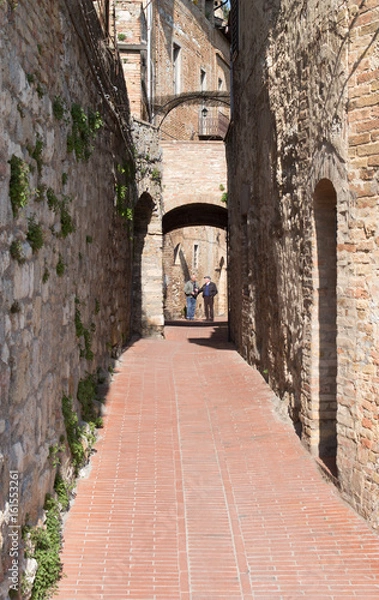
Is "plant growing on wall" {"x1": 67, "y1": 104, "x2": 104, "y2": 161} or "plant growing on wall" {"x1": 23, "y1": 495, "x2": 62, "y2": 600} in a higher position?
"plant growing on wall" {"x1": 67, "y1": 104, "x2": 104, "y2": 161}

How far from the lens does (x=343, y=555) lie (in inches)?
197

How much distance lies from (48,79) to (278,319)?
4729 millimetres

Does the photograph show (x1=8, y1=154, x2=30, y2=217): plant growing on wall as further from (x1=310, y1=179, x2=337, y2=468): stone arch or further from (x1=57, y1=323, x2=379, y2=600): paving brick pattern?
(x1=310, y1=179, x2=337, y2=468): stone arch

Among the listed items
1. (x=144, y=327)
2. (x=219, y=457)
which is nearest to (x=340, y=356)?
(x=219, y=457)

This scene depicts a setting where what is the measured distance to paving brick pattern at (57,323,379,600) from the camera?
4.58 m

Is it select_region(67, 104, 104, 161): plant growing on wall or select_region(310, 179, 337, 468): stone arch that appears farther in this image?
select_region(310, 179, 337, 468): stone arch

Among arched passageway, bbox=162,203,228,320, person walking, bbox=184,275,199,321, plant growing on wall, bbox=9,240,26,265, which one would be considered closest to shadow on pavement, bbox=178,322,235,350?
arched passageway, bbox=162,203,228,320

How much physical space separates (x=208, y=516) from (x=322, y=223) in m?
3.04

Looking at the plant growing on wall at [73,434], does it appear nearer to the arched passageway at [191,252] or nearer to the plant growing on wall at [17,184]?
the plant growing on wall at [17,184]

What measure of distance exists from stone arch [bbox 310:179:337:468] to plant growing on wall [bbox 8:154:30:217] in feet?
12.1

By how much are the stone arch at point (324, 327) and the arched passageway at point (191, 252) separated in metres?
11.0

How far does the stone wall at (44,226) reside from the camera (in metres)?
3.72

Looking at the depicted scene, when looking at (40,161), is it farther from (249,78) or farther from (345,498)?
(249,78)

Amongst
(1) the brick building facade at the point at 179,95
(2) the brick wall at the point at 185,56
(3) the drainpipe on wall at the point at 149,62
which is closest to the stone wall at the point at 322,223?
(1) the brick building facade at the point at 179,95
